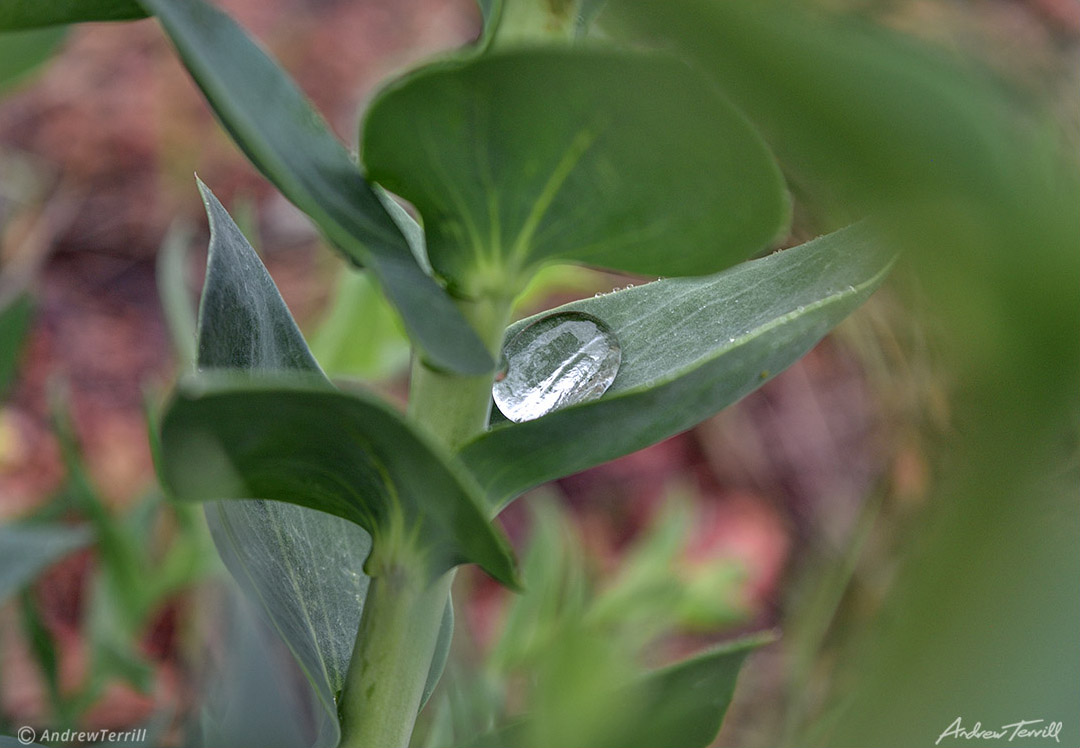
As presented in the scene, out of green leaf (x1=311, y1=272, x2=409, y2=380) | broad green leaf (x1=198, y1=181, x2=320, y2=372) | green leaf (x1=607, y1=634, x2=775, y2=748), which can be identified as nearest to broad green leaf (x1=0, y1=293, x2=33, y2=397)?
green leaf (x1=311, y1=272, x2=409, y2=380)

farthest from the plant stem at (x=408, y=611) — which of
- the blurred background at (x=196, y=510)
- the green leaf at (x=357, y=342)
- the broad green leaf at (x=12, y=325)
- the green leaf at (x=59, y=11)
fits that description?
the green leaf at (x=357, y=342)

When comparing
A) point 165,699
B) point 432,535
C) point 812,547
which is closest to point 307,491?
point 432,535

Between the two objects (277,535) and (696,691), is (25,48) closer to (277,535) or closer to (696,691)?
(277,535)

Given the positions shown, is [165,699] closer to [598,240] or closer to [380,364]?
[380,364]

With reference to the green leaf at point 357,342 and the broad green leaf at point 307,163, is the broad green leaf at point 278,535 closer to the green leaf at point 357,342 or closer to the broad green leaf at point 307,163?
the broad green leaf at point 307,163

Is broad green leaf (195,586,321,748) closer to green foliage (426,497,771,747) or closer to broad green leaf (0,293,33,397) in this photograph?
green foliage (426,497,771,747)

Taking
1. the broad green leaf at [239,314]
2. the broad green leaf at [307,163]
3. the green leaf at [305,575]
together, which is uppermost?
the broad green leaf at [307,163]
